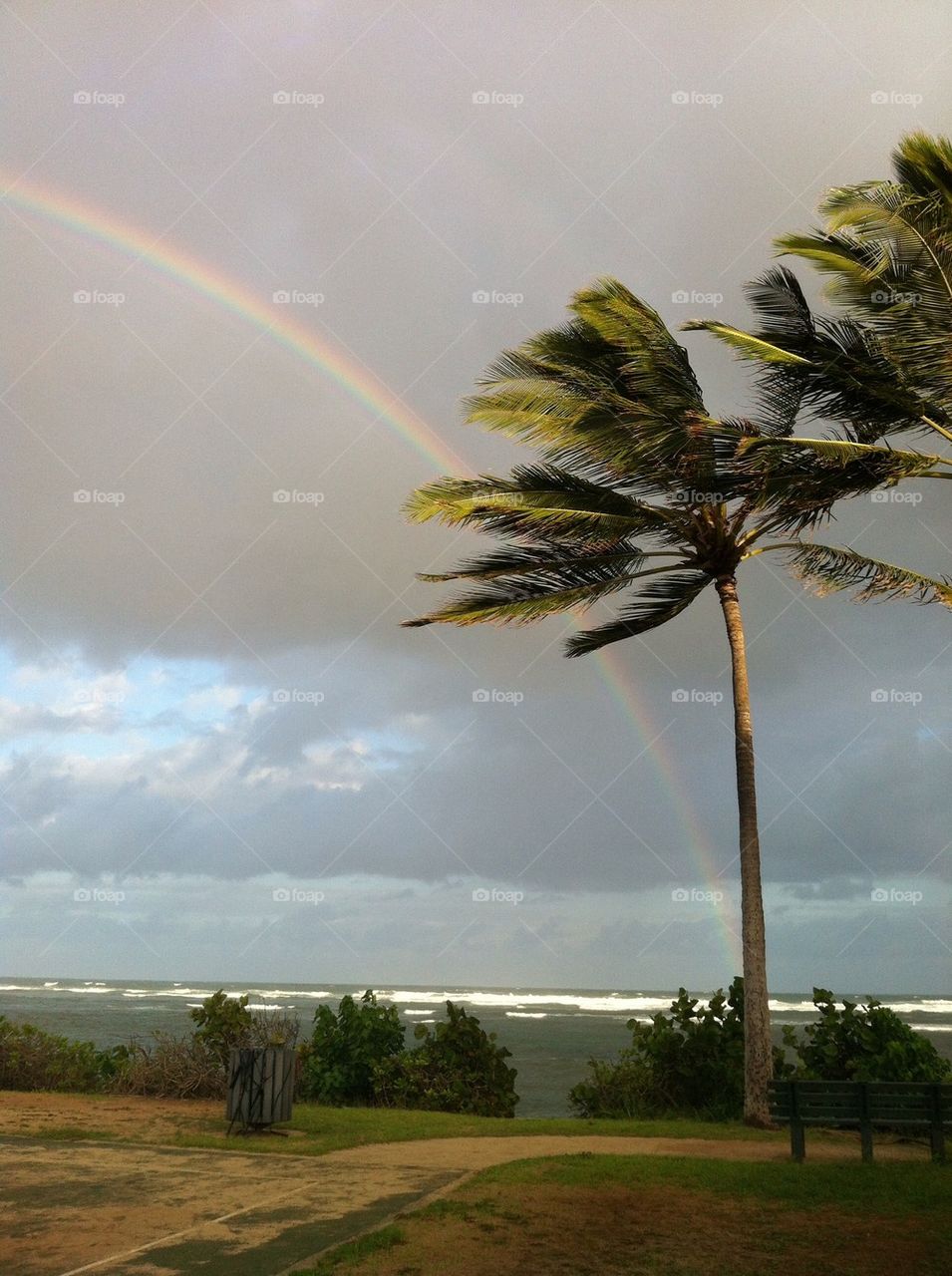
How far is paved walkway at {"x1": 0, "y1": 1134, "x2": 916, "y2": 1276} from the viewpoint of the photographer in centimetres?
639

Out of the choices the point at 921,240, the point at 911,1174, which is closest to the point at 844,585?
the point at 921,240

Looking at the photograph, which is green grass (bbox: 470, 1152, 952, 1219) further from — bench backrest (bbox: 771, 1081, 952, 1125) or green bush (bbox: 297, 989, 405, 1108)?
green bush (bbox: 297, 989, 405, 1108)

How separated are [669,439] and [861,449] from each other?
8.02 feet

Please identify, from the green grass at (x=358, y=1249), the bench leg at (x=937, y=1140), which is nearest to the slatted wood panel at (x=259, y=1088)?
the green grass at (x=358, y=1249)

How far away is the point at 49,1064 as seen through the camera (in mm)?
15914

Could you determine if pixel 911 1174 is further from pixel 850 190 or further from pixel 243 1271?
pixel 850 190

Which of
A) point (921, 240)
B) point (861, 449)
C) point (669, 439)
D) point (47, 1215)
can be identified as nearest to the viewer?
point (47, 1215)

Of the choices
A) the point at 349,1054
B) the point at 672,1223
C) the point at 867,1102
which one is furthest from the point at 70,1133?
the point at 867,1102

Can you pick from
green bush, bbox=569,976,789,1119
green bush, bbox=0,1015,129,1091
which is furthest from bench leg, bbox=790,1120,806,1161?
green bush, bbox=0,1015,129,1091

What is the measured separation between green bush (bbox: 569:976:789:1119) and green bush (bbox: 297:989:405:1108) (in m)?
3.01

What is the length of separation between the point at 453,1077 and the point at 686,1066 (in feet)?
10.7

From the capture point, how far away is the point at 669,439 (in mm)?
13102

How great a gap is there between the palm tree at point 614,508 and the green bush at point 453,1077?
369 cm

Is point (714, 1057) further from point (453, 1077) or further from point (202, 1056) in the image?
point (202, 1056)
